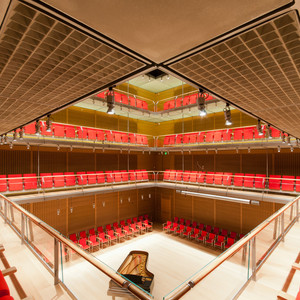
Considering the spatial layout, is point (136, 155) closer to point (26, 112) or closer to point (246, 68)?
point (26, 112)

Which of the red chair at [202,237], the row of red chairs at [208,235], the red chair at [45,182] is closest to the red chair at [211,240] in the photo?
the row of red chairs at [208,235]

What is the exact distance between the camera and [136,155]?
47.8 ft

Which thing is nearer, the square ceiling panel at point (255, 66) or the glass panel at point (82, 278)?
the square ceiling panel at point (255, 66)

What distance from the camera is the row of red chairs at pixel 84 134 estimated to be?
907 centimetres

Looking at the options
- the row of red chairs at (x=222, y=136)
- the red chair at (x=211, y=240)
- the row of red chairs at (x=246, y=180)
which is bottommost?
the red chair at (x=211, y=240)

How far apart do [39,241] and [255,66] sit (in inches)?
171

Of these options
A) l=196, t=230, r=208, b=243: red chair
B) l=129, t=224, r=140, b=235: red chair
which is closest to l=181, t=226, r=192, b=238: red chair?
l=196, t=230, r=208, b=243: red chair

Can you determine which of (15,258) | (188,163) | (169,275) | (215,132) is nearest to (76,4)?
(15,258)

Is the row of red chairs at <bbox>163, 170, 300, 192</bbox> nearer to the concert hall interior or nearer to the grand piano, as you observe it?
the concert hall interior

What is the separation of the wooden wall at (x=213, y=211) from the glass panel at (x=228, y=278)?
31.4 ft

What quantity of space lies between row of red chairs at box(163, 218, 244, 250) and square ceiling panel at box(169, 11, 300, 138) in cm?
896

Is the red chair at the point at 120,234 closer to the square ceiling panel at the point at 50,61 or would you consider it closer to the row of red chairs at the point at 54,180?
the row of red chairs at the point at 54,180

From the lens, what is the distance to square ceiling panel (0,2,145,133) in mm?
1576

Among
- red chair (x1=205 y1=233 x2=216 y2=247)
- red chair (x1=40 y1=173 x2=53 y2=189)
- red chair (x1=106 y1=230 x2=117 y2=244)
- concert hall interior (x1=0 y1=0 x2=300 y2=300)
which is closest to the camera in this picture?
concert hall interior (x1=0 y1=0 x2=300 y2=300)
